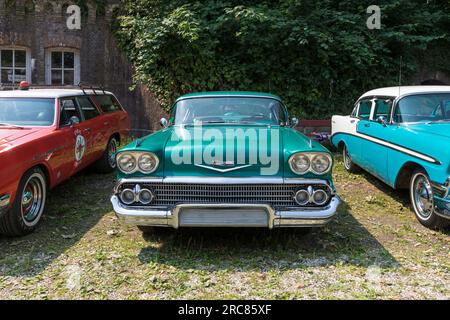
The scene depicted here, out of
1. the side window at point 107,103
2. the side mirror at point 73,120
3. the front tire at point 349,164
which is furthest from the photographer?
the front tire at point 349,164

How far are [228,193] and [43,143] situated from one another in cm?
234

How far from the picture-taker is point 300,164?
3730 millimetres

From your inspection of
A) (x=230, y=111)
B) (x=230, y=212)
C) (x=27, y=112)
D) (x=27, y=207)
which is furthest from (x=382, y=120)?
(x=27, y=112)

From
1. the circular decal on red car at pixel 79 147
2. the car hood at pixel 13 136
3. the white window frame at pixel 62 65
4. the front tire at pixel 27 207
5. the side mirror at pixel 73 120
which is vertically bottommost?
the front tire at pixel 27 207

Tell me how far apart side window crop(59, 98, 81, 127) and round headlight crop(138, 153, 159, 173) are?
6.97 ft

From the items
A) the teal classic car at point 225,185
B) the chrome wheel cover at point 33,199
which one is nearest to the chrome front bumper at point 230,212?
the teal classic car at point 225,185

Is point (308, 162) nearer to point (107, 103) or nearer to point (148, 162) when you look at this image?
point (148, 162)

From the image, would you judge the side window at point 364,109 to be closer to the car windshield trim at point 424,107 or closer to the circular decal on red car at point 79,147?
the car windshield trim at point 424,107

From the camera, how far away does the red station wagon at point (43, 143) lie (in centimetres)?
409

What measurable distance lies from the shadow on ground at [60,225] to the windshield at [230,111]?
1.63 meters

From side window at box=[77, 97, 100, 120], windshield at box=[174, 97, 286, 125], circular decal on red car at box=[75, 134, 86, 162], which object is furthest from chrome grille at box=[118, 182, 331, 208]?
side window at box=[77, 97, 100, 120]

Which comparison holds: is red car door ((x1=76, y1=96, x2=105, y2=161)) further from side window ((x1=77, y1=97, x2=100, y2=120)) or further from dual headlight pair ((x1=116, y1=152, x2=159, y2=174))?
dual headlight pair ((x1=116, y1=152, x2=159, y2=174))

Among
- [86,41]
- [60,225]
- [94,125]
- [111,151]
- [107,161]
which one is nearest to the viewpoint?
[60,225]
